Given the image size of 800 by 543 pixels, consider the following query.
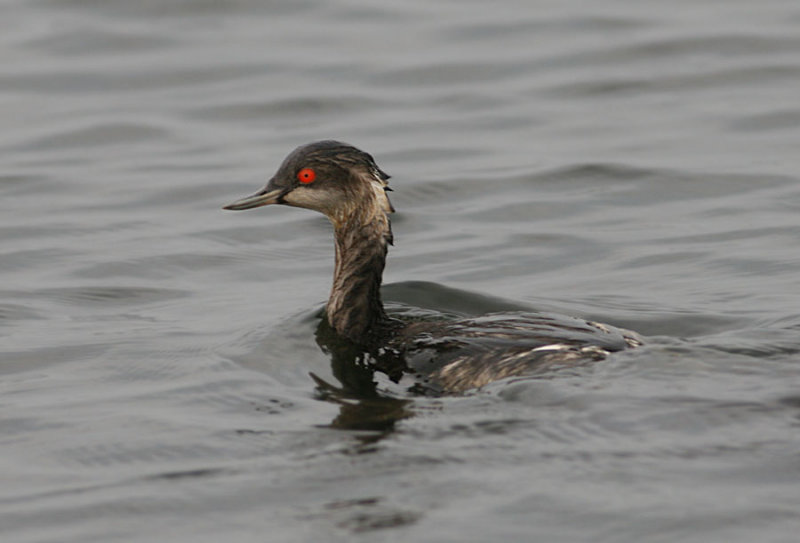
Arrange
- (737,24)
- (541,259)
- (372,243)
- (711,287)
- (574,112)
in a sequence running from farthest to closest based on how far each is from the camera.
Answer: (737,24)
(574,112)
(541,259)
(711,287)
(372,243)

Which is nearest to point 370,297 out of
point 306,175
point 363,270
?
point 363,270

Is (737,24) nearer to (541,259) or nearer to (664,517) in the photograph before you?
(541,259)

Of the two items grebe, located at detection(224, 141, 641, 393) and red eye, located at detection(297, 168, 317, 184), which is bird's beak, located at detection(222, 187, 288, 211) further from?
red eye, located at detection(297, 168, 317, 184)

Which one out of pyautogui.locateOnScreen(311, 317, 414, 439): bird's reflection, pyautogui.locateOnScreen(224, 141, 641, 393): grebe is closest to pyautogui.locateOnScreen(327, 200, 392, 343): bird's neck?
pyautogui.locateOnScreen(224, 141, 641, 393): grebe

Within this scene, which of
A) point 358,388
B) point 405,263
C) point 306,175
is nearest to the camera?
point 358,388

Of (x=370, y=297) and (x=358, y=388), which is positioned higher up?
(x=370, y=297)

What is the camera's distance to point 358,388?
286 inches

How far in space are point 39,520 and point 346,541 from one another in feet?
4.37

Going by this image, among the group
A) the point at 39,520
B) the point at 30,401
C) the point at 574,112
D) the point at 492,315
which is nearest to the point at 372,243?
the point at 492,315

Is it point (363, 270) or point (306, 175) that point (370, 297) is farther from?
point (306, 175)

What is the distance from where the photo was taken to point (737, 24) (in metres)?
16.7

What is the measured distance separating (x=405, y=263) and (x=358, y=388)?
311 centimetres

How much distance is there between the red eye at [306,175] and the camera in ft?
25.9

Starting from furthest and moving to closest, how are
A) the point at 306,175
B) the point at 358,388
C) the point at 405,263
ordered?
the point at 405,263
the point at 306,175
the point at 358,388
